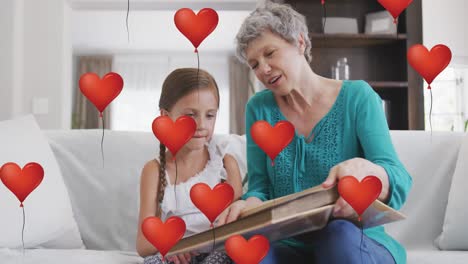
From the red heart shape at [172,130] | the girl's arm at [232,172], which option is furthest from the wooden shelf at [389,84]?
the red heart shape at [172,130]

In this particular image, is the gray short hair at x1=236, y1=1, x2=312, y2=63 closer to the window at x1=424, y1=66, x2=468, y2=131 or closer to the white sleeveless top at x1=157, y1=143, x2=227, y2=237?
the white sleeveless top at x1=157, y1=143, x2=227, y2=237

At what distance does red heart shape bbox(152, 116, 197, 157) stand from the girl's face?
25 centimetres

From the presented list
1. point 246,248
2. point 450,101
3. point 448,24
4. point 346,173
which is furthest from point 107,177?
point 450,101

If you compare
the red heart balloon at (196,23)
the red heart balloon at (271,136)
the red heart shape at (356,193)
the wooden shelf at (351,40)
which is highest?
the wooden shelf at (351,40)

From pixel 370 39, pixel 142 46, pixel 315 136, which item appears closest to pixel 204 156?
pixel 315 136

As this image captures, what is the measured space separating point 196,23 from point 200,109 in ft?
0.98

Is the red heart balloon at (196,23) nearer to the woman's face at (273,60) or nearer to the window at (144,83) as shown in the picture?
the woman's face at (273,60)

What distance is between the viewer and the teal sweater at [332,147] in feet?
3.93

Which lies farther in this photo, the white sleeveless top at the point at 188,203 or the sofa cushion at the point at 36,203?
the sofa cushion at the point at 36,203

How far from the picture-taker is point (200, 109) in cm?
132

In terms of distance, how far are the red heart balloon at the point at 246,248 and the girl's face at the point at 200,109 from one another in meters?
0.43

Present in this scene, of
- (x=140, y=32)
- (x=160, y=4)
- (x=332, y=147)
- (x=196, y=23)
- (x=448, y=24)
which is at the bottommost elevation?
(x=332, y=147)

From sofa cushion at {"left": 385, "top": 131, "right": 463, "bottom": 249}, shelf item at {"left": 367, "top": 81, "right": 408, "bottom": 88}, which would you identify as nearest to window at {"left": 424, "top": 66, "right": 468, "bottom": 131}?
shelf item at {"left": 367, "top": 81, "right": 408, "bottom": 88}

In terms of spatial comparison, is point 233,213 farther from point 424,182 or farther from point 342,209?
point 424,182
